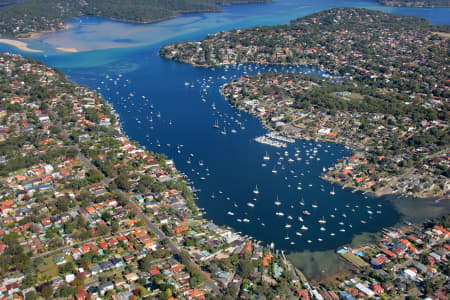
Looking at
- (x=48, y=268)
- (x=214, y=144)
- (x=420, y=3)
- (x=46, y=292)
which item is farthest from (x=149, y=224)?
(x=420, y=3)

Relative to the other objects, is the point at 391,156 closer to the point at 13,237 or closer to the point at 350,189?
the point at 350,189

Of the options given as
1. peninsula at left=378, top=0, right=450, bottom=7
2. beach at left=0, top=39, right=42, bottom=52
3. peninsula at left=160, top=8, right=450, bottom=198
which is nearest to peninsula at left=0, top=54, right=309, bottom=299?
peninsula at left=160, top=8, right=450, bottom=198

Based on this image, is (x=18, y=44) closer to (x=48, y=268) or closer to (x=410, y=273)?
(x=48, y=268)

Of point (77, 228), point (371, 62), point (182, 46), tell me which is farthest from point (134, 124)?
point (371, 62)

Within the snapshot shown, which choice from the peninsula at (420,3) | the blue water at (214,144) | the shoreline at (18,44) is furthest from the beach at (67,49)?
the peninsula at (420,3)

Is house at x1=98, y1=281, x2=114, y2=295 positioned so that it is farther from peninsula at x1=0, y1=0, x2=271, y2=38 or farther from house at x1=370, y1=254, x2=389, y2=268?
peninsula at x1=0, y1=0, x2=271, y2=38

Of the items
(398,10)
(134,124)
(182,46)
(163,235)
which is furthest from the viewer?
(398,10)

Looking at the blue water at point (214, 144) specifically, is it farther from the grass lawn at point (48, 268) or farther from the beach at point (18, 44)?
the grass lawn at point (48, 268)
